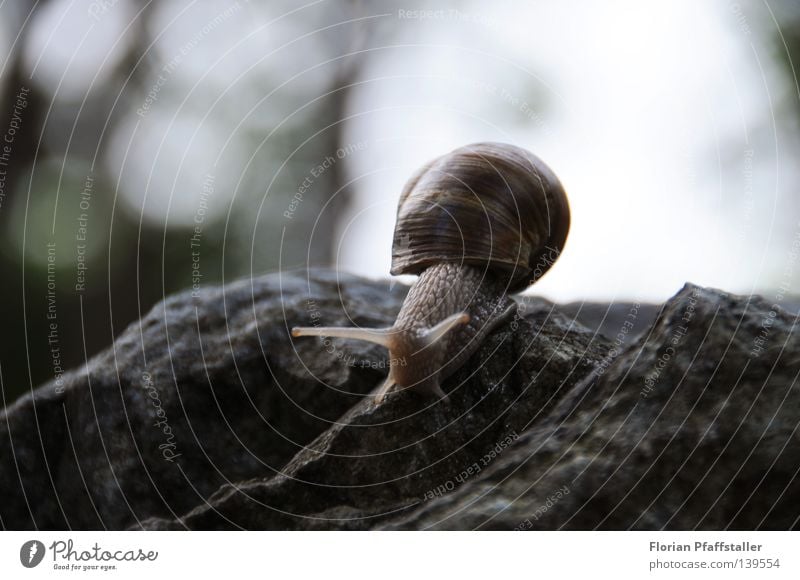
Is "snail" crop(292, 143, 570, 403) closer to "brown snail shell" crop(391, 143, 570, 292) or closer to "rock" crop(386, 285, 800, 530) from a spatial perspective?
"brown snail shell" crop(391, 143, 570, 292)

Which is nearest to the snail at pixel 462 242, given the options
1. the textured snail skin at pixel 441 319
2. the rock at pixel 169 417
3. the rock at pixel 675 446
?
the textured snail skin at pixel 441 319

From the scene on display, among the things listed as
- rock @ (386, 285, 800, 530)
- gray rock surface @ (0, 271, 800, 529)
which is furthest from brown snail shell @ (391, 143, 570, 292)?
rock @ (386, 285, 800, 530)

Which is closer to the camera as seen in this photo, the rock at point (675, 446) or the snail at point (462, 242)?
the rock at point (675, 446)

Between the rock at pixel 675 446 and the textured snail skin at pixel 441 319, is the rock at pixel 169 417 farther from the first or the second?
the rock at pixel 675 446

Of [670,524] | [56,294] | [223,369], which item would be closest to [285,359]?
[223,369]

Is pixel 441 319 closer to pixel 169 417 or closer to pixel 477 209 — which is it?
pixel 477 209

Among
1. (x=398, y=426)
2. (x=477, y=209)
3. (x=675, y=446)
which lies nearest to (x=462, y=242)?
(x=477, y=209)

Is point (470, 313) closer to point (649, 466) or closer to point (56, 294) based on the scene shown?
point (649, 466)

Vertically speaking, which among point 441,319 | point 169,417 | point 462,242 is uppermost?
point 462,242
